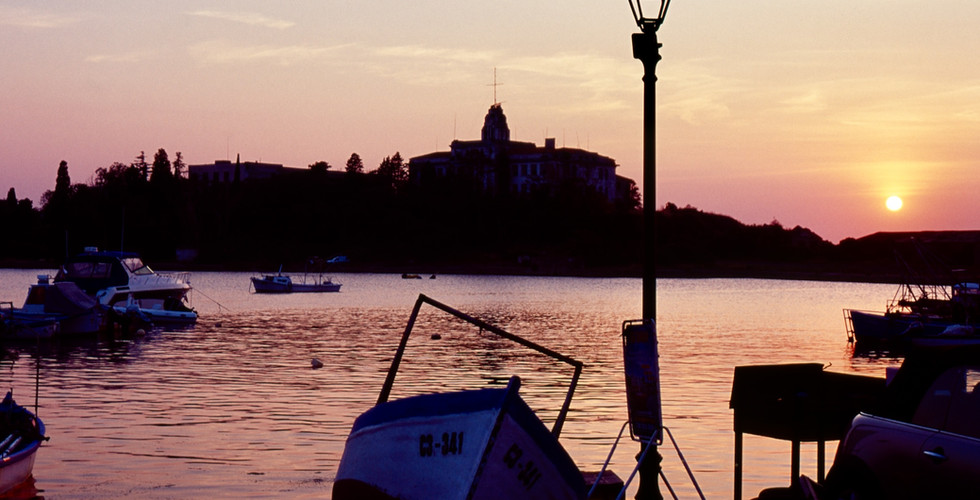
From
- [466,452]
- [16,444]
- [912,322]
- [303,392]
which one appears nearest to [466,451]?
[466,452]

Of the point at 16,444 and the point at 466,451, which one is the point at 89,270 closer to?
the point at 16,444

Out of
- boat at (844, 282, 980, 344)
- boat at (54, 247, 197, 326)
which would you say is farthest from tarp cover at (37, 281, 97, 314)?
boat at (844, 282, 980, 344)

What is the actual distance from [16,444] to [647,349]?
1042cm

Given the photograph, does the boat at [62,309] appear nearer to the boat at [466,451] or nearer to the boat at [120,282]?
the boat at [120,282]

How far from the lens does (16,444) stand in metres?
17.8

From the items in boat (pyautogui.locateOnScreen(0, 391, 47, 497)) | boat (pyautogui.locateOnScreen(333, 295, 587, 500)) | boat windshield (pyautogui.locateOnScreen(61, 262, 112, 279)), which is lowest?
boat (pyautogui.locateOnScreen(0, 391, 47, 497))

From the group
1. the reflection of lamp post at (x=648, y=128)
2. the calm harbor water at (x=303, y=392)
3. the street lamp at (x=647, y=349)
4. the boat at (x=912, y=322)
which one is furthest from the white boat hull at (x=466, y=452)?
the boat at (x=912, y=322)

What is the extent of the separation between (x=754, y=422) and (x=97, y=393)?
25.9 meters

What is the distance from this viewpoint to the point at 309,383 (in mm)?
37750

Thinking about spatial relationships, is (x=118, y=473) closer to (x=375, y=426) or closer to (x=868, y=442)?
(x=375, y=426)

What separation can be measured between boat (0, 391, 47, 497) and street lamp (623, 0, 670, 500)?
9389mm

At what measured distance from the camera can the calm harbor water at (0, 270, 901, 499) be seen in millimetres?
20500

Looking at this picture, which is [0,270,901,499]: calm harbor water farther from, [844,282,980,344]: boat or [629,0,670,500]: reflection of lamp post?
[629,0,670,500]: reflection of lamp post

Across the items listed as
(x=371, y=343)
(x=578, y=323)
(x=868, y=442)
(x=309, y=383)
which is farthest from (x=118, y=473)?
(x=578, y=323)
